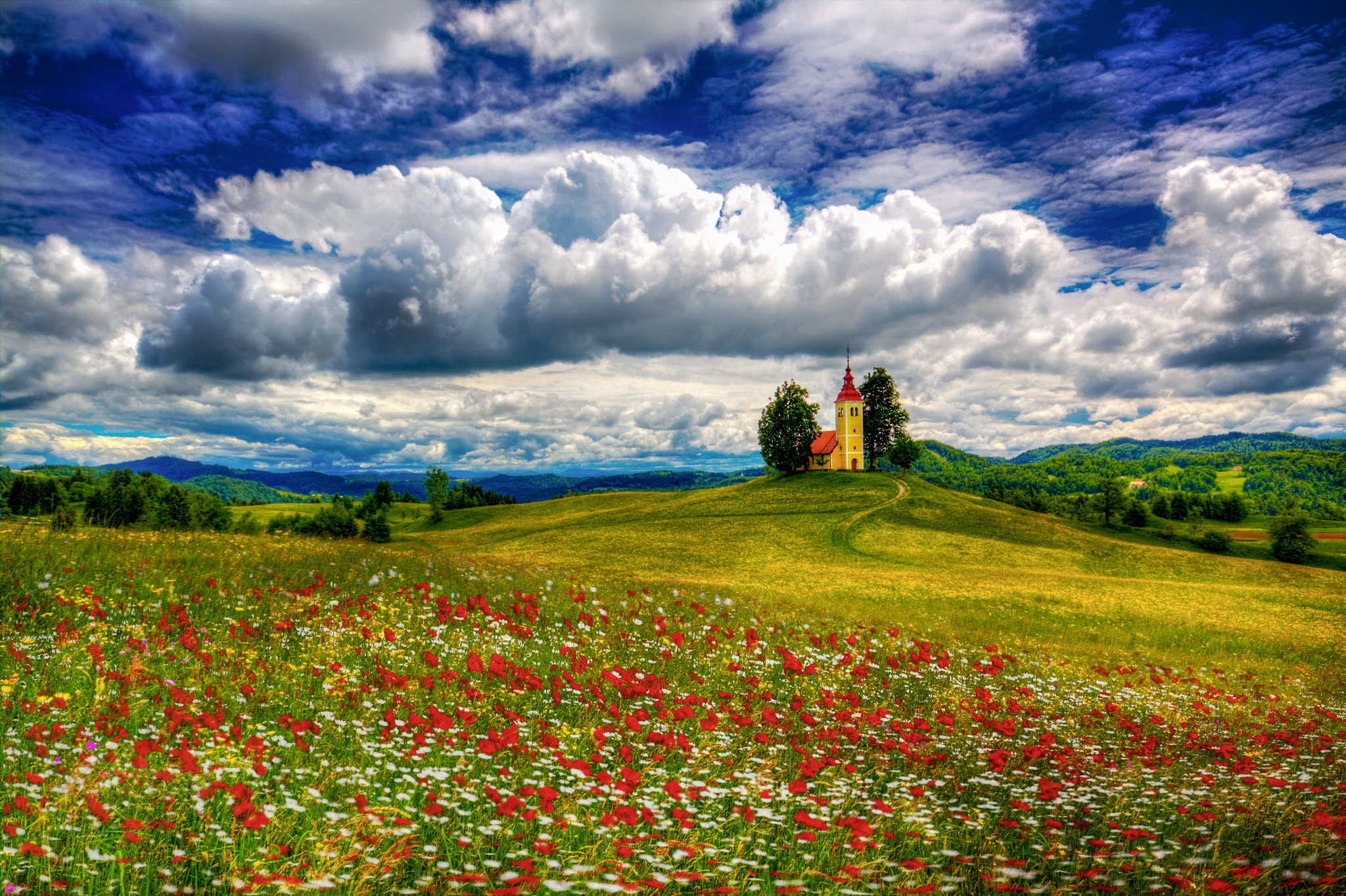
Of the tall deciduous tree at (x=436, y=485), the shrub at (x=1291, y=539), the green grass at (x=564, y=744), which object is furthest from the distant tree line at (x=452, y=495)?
the shrub at (x=1291, y=539)

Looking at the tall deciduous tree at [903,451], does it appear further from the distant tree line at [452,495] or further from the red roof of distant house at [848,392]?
the distant tree line at [452,495]

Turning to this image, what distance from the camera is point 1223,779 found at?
700cm

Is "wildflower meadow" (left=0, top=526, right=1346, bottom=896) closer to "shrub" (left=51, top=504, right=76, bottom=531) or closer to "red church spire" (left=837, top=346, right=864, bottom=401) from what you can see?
"shrub" (left=51, top=504, right=76, bottom=531)

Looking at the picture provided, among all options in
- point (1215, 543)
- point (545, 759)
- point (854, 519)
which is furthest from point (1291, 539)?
point (545, 759)

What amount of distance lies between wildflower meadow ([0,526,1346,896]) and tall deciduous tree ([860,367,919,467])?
84.1 meters

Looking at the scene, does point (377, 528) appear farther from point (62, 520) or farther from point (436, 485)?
point (62, 520)

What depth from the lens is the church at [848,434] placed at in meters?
98.8

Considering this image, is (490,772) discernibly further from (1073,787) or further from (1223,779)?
(1223,779)

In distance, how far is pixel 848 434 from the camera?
99.1m

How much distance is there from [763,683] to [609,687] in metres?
2.69

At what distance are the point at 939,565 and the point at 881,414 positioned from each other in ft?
173

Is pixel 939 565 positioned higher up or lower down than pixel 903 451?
lower down

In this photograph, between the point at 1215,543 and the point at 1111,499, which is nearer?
the point at 1215,543

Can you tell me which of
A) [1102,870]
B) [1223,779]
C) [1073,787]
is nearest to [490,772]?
[1102,870]
